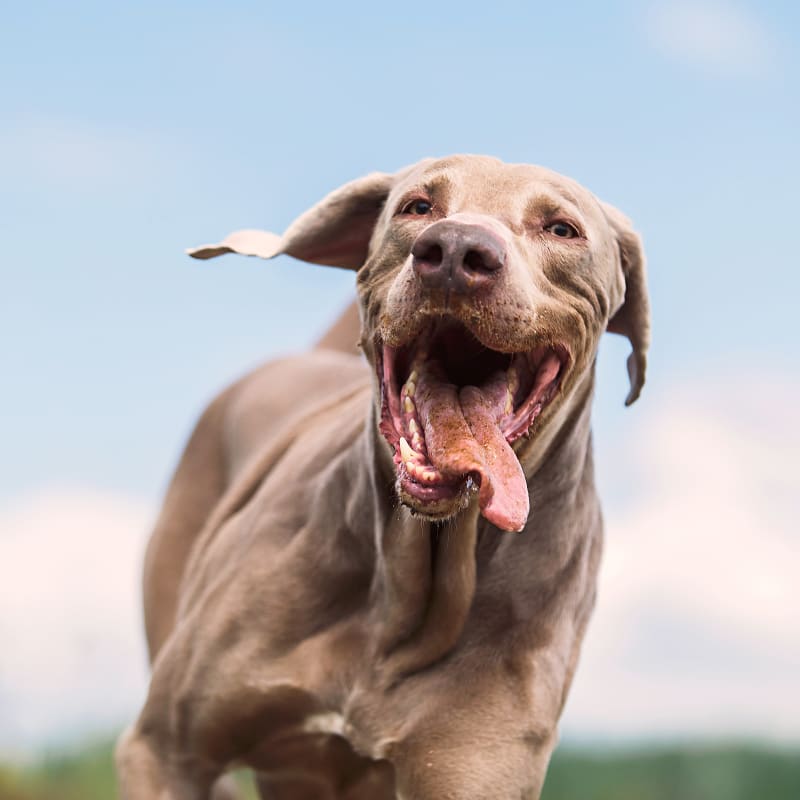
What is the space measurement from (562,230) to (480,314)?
479mm

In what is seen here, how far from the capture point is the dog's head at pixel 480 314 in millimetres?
3623

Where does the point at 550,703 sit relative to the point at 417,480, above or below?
below

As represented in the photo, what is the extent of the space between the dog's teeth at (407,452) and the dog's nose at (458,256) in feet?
1.26

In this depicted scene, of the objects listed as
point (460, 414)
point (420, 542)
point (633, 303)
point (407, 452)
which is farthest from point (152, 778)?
point (633, 303)

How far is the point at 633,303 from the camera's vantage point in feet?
14.6

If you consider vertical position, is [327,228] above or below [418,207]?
below

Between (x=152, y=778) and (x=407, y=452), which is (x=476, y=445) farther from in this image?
(x=152, y=778)

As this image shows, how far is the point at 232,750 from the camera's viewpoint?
4465 millimetres

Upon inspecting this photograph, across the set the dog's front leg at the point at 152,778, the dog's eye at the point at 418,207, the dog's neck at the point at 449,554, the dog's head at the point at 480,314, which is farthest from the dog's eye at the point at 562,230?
the dog's front leg at the point at 152,778

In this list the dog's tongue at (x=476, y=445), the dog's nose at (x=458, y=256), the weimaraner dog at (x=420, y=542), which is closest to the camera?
the dog's nose at (x=458, y=256)

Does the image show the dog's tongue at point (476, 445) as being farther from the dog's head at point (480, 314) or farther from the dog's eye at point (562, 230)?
the dog's eye at point (562, 230)

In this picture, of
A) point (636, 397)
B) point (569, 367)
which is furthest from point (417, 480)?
point (636, 397)

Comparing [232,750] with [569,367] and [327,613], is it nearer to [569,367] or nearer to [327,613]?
[327,613]

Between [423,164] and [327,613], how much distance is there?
121cm
